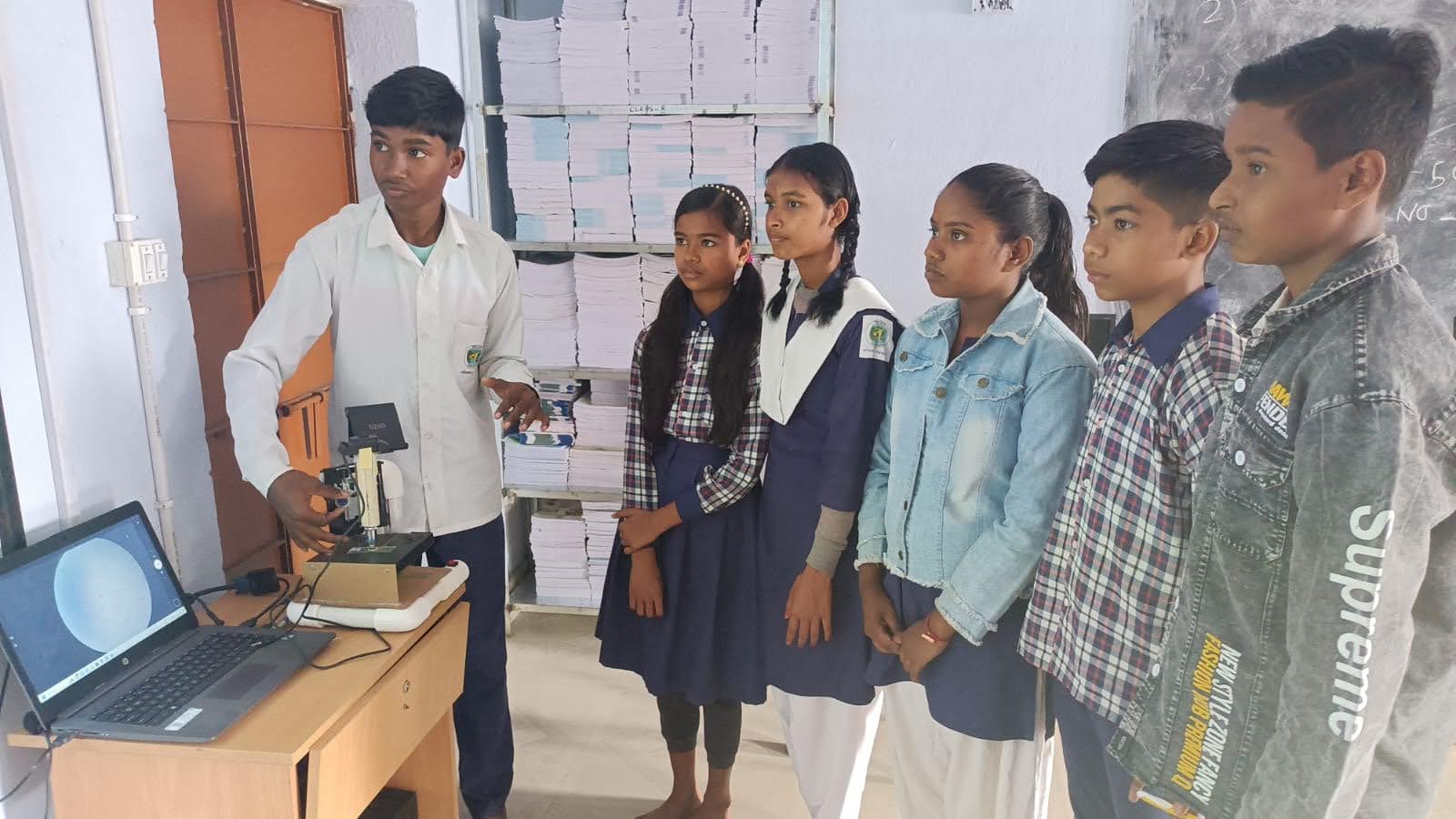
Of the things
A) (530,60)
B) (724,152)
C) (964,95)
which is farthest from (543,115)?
(964,95)

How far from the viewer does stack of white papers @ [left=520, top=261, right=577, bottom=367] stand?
10.3ft

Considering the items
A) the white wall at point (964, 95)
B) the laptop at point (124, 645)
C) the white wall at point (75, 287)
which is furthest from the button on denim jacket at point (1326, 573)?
the white wall at point (964, 95)

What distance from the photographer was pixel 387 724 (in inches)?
61.9

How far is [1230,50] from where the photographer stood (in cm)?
269

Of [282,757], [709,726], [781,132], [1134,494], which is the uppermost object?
[781,132]

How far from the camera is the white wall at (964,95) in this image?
2895mm

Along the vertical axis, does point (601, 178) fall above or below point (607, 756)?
above

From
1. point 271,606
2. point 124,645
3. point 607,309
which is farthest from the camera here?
point 607,309

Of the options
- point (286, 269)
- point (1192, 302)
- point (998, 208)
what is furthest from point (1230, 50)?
point (286, 269)

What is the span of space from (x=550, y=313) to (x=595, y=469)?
1.85ft

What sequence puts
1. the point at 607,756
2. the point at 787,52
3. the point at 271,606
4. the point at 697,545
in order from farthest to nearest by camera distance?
1. the point at 787,52
2. the point at 607,756
3. the point at 697,545
4. the point at 271,606

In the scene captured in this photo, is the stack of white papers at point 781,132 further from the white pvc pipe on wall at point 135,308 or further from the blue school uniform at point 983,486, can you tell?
the white pvc pipe on wall at point 135,308

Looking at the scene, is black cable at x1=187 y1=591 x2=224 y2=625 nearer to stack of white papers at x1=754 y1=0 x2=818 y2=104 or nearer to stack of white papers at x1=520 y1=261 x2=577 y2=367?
stack of white papers at x1=520 y1=261 x2=577 y2=367

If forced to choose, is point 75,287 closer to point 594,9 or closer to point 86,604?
point 86,604
